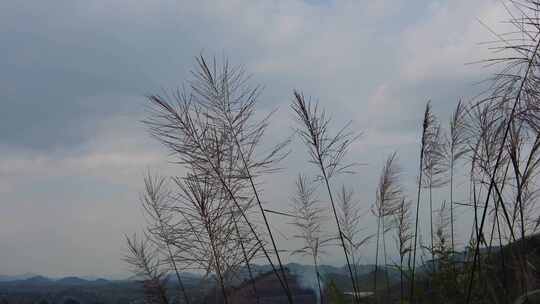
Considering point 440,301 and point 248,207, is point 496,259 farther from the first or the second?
point 248,207

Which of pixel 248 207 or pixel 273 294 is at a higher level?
pixel 248 207

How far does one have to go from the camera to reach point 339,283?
4.61 m

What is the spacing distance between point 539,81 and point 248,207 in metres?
1.66

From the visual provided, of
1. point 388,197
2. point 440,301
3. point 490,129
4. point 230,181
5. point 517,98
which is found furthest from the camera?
point 388,197

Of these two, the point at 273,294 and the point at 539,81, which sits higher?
the point at 539,81

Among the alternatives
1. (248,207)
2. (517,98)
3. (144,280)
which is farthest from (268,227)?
(517,98)

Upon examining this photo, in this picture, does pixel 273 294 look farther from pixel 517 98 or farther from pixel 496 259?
pixel 517 98

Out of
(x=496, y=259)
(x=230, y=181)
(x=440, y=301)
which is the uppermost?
(x=230, y=181)

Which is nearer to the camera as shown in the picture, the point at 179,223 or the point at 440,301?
the point at 179,223

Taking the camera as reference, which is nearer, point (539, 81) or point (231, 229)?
point (539, 81)

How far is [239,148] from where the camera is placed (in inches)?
138

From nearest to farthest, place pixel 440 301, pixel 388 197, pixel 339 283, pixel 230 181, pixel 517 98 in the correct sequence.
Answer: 1. pixel 517 98
2. pixel 230 181
3. pixel 440 301
4. pixel 339 283
5. pixel 388 197

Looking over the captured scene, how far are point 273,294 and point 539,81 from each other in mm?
2260

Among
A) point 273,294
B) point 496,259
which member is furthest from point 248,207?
point 496,259
